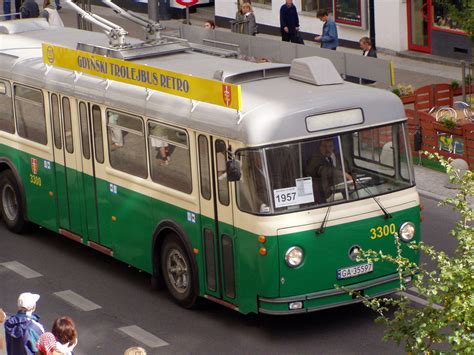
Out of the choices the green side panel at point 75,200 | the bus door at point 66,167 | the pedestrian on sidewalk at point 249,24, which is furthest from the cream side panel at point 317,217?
the pedestrian on sidewalk at point 249,24

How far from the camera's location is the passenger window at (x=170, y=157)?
1421 centimetres

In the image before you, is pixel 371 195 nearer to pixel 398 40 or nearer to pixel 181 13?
pixel 398 40

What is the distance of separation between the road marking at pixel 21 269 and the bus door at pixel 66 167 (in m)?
0.74

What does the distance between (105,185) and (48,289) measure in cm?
146

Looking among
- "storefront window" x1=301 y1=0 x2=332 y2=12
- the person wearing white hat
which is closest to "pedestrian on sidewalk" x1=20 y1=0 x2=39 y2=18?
"storefront window" x1=301 y1=0 x2=332 y2=12

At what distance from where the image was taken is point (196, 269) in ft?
46.8

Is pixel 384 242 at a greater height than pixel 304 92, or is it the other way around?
pixel 304 92

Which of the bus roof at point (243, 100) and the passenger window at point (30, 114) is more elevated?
the bus roof at point (243, 100)

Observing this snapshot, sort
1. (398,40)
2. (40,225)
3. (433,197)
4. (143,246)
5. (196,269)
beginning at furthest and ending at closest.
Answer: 1. (398,40)
2. (433,197)
3. (40,225)
4. (143,246)
5. (196,269)

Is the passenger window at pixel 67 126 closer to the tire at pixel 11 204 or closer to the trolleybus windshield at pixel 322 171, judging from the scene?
the tire at pixel 11 204

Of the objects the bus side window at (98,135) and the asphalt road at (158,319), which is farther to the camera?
the bus side window at (98,135)

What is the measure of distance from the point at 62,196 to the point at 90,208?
2.68 feet

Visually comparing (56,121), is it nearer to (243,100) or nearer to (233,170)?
(243,100)

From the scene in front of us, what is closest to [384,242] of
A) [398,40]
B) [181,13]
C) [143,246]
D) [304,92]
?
[304,92]
